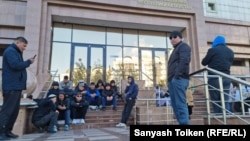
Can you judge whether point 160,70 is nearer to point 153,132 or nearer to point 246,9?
point 246,9

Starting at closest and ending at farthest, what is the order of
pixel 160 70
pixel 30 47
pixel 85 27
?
pixel 30 47
pixel 85 27
pixel 160 70

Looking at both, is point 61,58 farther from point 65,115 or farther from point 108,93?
point 65,115

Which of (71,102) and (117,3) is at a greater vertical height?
(117,3)

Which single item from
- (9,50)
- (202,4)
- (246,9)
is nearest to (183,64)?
(9,50)

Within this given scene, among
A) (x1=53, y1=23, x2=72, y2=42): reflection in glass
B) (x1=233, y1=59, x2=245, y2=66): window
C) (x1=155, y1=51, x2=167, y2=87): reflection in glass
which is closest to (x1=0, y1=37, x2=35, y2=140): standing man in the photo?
(x1=53, y1=23, x2=72, y2=42): reflection in glass

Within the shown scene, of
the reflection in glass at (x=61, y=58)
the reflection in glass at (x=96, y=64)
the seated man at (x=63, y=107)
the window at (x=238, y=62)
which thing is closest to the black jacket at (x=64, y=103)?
the seated man at (x=63, y=107)

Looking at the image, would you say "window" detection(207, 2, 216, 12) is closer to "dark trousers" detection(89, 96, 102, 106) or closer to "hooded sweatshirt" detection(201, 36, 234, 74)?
"dark trousers" detection(89, 96, 102, 106)

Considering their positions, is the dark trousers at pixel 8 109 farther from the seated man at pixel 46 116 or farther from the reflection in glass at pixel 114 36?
the reflection in glass at pixel 114 36

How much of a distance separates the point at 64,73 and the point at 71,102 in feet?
20.6

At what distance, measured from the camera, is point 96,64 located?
540 inches

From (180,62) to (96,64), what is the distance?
10743 millimetres

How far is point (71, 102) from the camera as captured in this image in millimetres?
7008

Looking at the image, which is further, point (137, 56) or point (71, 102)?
point (137, 56)

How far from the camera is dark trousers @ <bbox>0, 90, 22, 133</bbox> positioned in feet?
12.8
